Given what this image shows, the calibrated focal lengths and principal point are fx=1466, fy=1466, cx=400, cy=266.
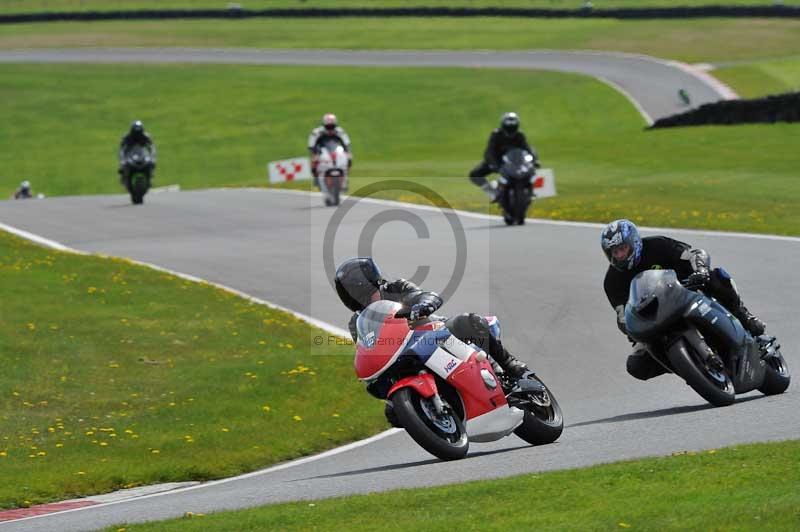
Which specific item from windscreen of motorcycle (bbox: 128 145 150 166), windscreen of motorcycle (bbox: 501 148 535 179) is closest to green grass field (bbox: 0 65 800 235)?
windscreen of motorcycle (bbox: 501 148 535 179)

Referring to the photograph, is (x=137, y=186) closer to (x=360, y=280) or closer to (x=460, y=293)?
(x=460, y=293)

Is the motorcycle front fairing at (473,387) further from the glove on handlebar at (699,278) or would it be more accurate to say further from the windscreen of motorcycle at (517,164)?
the windscreen of motorcycle at (517,164)

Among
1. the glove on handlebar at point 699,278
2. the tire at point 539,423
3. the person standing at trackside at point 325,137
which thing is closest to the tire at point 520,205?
the person standing at trackside at point 325,137

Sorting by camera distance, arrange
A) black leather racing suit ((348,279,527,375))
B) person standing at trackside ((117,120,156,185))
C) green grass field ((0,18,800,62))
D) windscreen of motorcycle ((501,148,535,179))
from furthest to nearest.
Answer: green grass field ((0,18,800,62))
person standing at trackside ((117,120,156,185))
windscreen of motorcycle ((501,148,535,179))
black leather racing suit ((348,279,527,375))

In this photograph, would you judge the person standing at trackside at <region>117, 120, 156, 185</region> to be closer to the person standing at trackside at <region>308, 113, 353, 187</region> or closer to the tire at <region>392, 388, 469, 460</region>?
the person standing at trackside at <region>308, 113, 353, 187</region>

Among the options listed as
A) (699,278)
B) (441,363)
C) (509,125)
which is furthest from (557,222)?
(441,363)

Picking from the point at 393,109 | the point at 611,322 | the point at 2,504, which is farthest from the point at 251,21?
the point at 2,504

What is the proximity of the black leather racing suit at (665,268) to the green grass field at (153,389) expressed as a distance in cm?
265

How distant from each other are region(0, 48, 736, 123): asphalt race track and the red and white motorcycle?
3990cm

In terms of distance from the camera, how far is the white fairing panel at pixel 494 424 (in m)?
10.3

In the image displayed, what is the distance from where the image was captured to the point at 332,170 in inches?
1177

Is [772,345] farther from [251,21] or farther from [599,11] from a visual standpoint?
[251,21]

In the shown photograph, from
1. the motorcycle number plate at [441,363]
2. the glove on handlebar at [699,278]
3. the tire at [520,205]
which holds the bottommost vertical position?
the tire at [520,205]

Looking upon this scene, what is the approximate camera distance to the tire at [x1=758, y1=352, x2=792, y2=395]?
1154 centimetres
